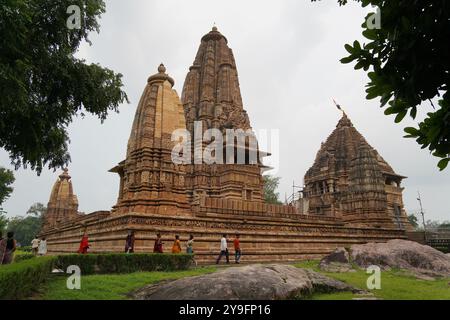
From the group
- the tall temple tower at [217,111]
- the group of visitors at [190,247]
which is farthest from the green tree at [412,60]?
the tall temple tower at [217,111]

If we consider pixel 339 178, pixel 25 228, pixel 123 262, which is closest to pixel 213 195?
pixel 123 262

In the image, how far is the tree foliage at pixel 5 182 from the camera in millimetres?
30697

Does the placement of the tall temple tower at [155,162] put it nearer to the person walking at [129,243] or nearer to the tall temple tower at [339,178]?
the person walking at [129,243]

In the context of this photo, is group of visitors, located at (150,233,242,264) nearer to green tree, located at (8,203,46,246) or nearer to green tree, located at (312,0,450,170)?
green tree, located at (312,0,450,170)

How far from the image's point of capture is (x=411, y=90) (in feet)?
8.71

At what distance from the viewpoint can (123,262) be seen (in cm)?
1041

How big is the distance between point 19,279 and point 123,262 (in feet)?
15.7

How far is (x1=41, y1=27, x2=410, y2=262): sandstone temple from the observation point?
14625 mm

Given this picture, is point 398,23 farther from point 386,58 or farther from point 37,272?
point 37,272

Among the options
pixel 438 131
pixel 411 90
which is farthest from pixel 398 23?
pixel 438 131

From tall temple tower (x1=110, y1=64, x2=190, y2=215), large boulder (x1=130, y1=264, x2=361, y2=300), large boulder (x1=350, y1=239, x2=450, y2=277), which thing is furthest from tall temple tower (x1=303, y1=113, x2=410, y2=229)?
large boulder (x1=130, y1=264, x2=361, y2=300)

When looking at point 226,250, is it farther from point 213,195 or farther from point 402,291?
point 213,195

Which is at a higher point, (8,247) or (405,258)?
(8,247)
